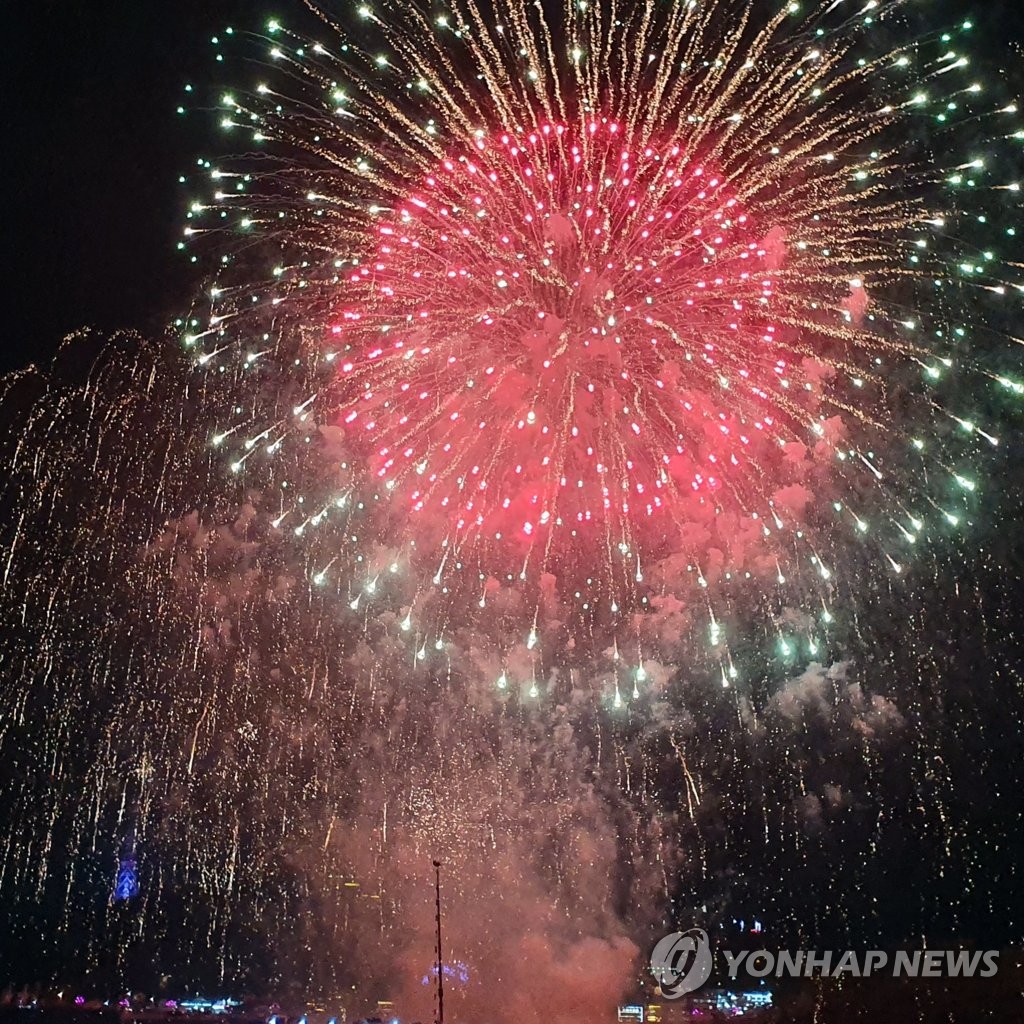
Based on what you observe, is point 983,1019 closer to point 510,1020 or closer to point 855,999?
point 855,999

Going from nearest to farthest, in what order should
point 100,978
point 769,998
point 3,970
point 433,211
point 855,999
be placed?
1. point 433,211
2. point 855,999
3. point 769,998
4. point 3,970
5. point 100,978

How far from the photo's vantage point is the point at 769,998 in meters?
42.7

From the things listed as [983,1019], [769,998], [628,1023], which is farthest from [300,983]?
[983,1019]

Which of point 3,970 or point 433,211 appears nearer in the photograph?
point 433,211

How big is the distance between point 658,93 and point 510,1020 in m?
46.9

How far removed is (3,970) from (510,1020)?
95.3 feet

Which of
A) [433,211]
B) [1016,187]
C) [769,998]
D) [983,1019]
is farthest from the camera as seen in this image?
[769,998]

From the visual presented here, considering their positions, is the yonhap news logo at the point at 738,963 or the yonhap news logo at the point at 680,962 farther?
the yonhap news logo at the point at 680,962

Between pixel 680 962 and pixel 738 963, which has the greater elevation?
pixel 680 962

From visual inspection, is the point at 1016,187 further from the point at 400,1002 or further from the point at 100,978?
the point at 100,978

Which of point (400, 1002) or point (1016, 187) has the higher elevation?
point (1016, 187)

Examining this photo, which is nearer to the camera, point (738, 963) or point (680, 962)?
point (738, 963)

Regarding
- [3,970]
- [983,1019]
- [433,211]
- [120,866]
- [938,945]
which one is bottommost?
[983,1019]

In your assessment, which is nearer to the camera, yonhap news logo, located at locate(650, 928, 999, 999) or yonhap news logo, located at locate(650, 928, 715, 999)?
yonhap news logo, located at locate(650, 928, 999, 999)
